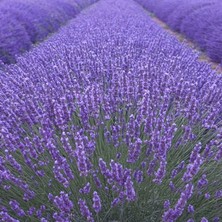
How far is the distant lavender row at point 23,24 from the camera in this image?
17.9 feet

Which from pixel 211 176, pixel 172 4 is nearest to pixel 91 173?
pixel 211 176

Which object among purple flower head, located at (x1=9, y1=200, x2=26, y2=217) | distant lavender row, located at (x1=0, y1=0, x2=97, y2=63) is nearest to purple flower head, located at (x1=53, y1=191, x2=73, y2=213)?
purple flower head, located at (x1=9, y1=200, x2=26, y2=217)

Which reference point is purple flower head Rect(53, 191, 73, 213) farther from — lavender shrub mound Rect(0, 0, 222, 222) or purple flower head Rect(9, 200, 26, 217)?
purple flower head Rect(9, 200, 26, 217)

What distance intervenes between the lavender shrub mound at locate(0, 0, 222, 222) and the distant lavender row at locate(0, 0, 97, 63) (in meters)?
2.64

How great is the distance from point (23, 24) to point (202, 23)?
4.19 meters

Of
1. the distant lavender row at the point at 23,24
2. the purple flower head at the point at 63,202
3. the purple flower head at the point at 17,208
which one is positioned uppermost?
the purple flower head at the point at 63,202

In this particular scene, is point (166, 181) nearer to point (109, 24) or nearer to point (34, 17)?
point (109, 24)

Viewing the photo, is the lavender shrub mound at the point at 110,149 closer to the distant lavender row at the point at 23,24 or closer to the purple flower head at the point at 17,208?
the purple flower head at the point at 17,208

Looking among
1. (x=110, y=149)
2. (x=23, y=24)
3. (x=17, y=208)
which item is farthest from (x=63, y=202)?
(x=23, y=24)

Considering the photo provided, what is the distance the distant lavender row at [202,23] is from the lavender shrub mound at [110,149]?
2.97 m

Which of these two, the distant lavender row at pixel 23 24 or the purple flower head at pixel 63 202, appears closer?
the purple flower head at pixel 63 202

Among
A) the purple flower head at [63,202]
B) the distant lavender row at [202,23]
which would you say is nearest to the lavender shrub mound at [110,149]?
the purple flower head at [63,202]

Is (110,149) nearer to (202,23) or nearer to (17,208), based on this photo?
(17,208)

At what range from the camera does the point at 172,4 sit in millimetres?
11680
